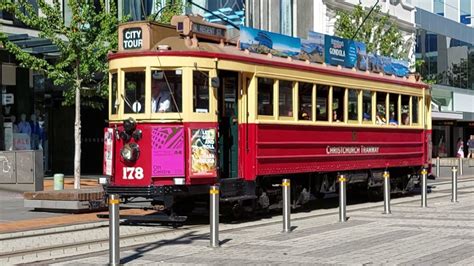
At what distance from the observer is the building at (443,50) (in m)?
46.3

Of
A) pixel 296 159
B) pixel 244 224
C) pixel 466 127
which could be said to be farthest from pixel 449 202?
pixel 466 127

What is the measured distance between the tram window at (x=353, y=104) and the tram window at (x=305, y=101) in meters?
1.87

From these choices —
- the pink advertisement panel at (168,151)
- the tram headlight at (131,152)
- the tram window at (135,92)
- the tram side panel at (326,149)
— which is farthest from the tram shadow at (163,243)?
the tram window at (135,92)

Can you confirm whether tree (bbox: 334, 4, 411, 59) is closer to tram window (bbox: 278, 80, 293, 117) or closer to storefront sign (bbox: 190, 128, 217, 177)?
tram window (bbox: 278, 80, 293, 117)

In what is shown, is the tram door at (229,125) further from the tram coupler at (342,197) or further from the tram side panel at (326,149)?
the tram coupler at (342,197)

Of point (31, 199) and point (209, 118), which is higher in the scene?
point (209, 118)

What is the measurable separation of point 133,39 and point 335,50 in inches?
240

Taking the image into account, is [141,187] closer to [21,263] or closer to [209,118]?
[209,118]

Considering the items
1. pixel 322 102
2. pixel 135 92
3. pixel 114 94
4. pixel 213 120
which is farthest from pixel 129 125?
pixel 322 102

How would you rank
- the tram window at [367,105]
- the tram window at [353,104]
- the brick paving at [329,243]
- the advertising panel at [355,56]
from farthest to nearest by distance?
1. the advertising panel at [355,56]
2. the tram window at [367,105]
3. the tram window at [353,104]
4. the brick paving at [329,243]

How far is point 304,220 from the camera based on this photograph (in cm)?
1521

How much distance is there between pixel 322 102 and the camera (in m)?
17.0

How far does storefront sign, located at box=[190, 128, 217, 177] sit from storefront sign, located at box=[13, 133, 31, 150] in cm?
1506

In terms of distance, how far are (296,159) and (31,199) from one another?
20.9ft
